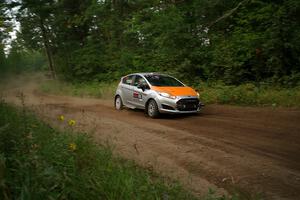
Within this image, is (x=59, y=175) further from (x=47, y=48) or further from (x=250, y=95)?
(x=47, y=48)

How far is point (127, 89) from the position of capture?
15.4m

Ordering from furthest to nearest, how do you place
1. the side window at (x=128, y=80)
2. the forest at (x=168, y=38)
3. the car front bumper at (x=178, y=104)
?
the forest at (x=168, y=38) < the side window at (x=128, y=80) < the car front bumper at (x=178, y=104)

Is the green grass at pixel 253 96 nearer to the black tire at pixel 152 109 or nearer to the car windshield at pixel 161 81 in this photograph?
the car windshield at pixel 161 81

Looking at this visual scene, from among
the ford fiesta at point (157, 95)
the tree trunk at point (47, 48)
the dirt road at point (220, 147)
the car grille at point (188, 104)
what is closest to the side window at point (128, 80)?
the ford fiesta at point (157, 95)

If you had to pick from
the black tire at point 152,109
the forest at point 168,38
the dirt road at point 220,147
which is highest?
the forest at point 168,38

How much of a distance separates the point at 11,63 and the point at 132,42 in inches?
822

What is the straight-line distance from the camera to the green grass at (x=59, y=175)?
4.06 m

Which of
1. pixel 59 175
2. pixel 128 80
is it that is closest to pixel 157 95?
pixel 128 80

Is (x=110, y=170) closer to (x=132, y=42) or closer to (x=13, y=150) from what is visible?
(x=13, y=150)

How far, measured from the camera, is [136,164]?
6.98 m

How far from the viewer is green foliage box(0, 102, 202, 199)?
13.3 ft

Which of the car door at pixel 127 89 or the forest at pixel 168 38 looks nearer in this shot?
the car door at pixel 127 89

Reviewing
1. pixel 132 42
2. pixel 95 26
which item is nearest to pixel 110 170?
pixel 132 42

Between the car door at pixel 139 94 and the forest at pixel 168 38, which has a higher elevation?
the forest at pixel 168 38
